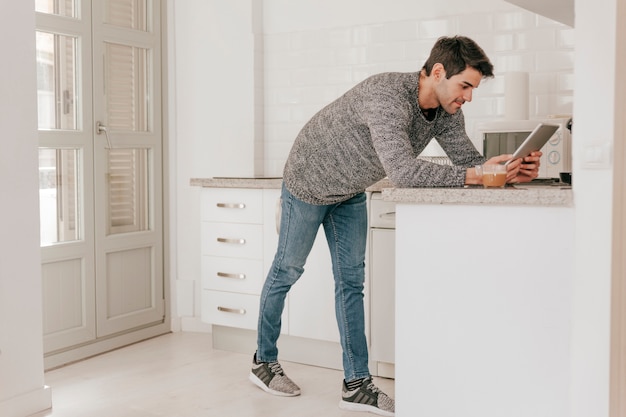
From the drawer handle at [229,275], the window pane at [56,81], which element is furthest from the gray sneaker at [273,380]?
the window pane at [56,81]

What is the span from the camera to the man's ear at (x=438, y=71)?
94.9 inches

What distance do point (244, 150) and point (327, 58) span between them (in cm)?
71

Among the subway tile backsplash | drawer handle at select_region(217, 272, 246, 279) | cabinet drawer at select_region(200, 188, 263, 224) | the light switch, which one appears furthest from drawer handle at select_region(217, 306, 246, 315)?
the light switch

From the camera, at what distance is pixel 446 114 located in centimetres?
263

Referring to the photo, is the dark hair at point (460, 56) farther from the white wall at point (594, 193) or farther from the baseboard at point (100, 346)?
the baseboard at point (100, 346)

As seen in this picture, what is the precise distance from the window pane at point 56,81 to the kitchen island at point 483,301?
2301 mm

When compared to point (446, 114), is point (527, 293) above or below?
below

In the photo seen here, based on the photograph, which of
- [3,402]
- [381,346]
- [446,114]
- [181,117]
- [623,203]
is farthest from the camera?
[181,117]

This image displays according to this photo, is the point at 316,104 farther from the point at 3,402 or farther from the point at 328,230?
the point at 3,402

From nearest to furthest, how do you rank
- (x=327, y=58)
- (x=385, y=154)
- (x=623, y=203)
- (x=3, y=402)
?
(x=623, y=203)
(x=385, y=154)
(x=3, y=402)
(x=327, y=58)

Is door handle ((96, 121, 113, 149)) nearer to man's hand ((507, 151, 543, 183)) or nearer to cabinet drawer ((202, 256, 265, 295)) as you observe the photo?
cabinet drawer ((202, 256, 265, 295))

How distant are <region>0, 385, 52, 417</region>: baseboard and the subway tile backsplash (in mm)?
1885

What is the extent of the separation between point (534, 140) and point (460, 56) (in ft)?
1.14

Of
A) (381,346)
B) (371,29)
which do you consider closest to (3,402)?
(381,346)
